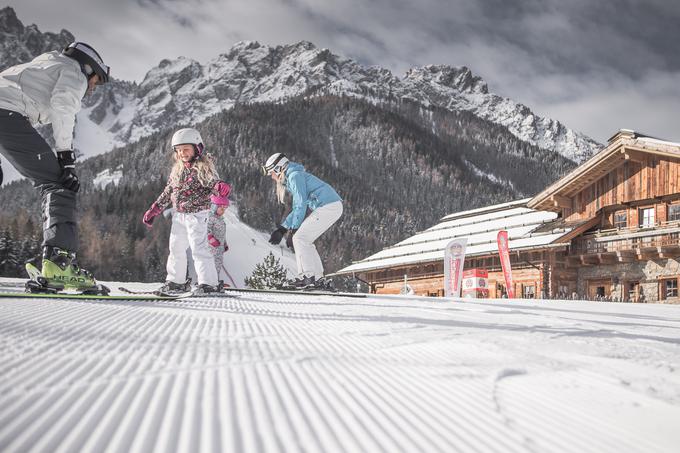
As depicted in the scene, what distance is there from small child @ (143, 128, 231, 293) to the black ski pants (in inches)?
47.4

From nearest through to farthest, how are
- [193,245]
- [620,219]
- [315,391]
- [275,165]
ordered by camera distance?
[315,391]
[193,245]
[275,165]
[620,219]

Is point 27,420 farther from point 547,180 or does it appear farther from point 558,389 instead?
point 547,180

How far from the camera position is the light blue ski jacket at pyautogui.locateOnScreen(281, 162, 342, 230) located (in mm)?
6844

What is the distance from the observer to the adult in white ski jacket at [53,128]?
3.88 meters

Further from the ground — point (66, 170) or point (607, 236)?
point (607, 236)

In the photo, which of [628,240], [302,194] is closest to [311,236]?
[302,194]

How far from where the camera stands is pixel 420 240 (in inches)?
1039

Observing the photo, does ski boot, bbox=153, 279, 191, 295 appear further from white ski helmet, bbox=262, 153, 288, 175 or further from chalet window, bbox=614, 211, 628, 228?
chalet window, bbox=614, 211, 628, 228

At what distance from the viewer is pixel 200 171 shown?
5469mm

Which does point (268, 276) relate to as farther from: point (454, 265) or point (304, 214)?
point (304, 214)

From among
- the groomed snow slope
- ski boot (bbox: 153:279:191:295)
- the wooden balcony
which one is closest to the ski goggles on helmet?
ski boot (bbox: 153:279:191:295)

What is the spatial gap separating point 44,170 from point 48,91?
0.73 metres

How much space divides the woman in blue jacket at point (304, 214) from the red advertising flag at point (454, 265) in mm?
9202

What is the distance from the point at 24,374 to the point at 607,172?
20631mm
